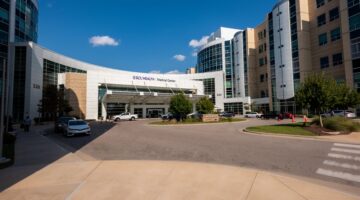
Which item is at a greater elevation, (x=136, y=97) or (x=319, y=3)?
(x=319, y=3)

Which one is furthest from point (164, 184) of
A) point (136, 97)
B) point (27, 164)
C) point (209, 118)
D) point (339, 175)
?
point (136, 97)

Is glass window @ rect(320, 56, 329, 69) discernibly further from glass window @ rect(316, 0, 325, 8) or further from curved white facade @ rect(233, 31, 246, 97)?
curved white facade @ rect(233, 31, 246, 97)

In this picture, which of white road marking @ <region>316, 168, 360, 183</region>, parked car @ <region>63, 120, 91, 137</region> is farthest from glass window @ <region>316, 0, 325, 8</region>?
parked car @ <region>63, 120, 91, 137</region>

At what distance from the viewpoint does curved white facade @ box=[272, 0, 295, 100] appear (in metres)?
49.8

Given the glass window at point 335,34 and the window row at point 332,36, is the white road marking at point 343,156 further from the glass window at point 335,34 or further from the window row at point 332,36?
the glass window at point 335,34

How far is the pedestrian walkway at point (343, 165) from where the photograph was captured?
685 cm

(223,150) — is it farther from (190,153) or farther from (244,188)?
(244,188)

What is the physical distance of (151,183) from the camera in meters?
6.02

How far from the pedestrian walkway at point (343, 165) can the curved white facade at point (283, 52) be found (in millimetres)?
42834

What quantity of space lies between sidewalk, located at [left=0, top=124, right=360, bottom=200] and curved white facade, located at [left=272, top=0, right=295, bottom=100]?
4857cm

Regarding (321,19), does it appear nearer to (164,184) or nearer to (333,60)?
(333,60)

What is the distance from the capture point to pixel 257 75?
217ft

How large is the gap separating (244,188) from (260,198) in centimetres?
67

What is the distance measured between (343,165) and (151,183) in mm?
6933
